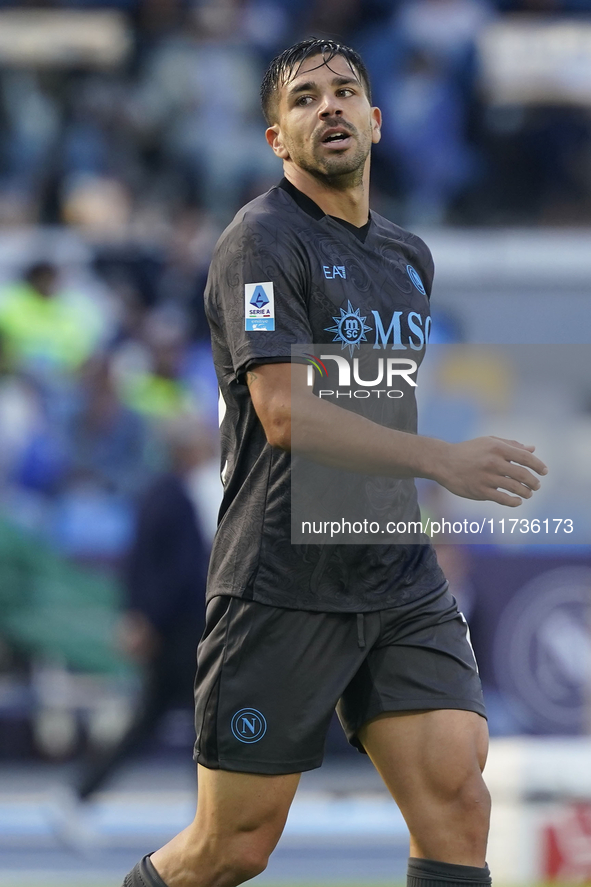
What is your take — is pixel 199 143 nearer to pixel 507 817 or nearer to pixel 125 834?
pixel 125 834

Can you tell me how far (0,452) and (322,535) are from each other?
16.0ft

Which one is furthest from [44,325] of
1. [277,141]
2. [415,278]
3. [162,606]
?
[415,278]

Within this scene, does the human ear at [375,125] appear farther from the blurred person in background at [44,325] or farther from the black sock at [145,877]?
the blurred person in background at [44,325]

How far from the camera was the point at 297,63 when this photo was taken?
9.98 ft

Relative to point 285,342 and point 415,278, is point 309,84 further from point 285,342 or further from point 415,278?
point 285,342

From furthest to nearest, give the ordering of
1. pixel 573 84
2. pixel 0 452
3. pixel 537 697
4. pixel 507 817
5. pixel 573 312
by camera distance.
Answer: pixel 573 84, pixel 0 452, pixel 573 312, pixel 537 697, pixel 507 817

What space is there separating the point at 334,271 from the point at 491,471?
2.03 feet

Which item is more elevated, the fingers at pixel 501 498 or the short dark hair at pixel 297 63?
the short dark hair at pixel 297 63

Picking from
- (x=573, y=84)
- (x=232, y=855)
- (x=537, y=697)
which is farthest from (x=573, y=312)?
(x=232, y=855)

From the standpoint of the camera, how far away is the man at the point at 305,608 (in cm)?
279

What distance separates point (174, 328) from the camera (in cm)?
805

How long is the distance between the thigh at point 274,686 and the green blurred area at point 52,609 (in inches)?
164

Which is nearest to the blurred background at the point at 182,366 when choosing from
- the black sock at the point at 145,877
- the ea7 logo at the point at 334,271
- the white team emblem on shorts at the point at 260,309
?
the black sock at the point at 145,877

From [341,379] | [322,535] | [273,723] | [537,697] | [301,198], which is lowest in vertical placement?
[537,697]
